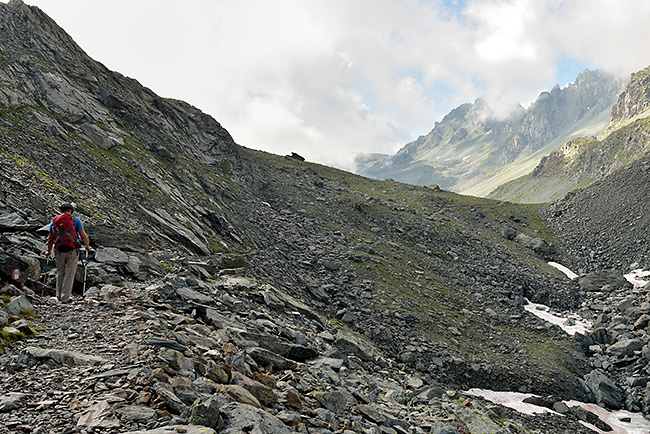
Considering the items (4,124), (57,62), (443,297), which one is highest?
(57,62)

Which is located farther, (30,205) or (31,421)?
(30,205)

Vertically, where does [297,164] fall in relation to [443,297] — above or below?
above

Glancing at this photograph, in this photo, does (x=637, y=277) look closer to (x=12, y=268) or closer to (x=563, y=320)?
(x=563, y=320)

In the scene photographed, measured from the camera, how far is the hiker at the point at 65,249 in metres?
14.3

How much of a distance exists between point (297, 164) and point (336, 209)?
3136cm

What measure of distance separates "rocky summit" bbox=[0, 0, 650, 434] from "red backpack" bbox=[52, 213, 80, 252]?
1.12 meters

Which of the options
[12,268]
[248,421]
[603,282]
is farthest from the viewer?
[603,282]

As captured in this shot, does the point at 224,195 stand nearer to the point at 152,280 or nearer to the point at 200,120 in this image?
the point at 200,120

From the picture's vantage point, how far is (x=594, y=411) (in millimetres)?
31188

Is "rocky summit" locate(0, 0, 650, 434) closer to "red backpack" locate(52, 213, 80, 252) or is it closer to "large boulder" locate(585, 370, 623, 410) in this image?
"large boulder" locate(585, 370, 623, 410)

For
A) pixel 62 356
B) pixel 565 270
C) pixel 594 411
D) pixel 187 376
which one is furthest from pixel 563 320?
pixel 62 356

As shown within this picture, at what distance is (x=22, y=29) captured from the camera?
42.5 metres

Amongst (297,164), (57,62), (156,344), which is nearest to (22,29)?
(57,62)

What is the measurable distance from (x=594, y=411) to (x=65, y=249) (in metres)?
40.1
